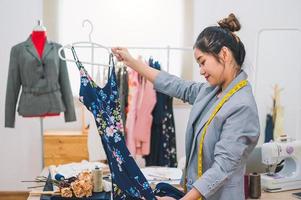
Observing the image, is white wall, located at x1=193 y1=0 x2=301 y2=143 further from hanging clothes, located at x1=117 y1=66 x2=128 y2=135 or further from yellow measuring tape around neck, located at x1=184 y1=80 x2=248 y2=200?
yellow measuring tape around neck, located at x1=184 y1=80 x2=248 y2=200

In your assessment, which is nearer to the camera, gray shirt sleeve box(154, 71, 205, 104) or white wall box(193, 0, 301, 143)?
gray shirt sleeve box(154, 71, 205, 104)

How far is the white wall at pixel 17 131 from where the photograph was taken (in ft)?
14.9

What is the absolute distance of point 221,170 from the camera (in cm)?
180

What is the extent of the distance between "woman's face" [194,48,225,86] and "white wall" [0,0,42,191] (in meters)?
3.03

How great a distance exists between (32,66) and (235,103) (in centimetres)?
226

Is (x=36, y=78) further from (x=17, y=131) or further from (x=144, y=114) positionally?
(x=17, y=131)

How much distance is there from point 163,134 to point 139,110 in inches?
12.3

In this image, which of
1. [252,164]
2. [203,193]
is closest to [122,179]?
[203,193]

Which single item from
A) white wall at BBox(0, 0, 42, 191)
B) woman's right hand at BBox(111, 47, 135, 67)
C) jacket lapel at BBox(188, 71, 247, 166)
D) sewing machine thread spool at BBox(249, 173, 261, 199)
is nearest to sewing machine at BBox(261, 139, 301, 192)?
sewing machine thread spool at BBox(249, 173, 261, 199)

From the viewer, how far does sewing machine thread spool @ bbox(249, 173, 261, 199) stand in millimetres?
2412

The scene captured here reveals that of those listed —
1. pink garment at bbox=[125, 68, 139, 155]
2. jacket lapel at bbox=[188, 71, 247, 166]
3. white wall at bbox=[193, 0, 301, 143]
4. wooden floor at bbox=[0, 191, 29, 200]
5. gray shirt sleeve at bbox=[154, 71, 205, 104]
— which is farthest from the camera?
wooden floor at bbox=[0, 191, 29, 200]

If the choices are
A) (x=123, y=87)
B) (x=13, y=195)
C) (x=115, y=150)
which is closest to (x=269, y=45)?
(x=123, y=87)

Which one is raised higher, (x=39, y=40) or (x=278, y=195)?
(x=39, y=40)

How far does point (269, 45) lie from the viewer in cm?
409
